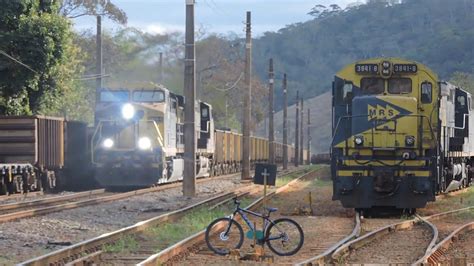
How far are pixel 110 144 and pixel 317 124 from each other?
12790 cm

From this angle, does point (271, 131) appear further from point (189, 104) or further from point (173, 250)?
point (173, 250)

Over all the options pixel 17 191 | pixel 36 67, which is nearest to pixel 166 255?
pixel 17 191

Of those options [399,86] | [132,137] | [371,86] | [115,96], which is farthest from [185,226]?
[115,96]

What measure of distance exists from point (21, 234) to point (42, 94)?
21218mm

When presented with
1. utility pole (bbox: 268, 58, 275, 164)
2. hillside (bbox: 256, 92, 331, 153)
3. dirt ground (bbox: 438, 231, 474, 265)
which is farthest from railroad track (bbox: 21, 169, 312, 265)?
hillside (bbox: 256, 92, 331, 153)

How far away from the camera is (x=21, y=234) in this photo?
1482 centimetres

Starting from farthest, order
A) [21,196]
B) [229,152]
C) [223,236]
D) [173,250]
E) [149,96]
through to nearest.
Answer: [229,152] → [149,96] → [21,196] → [223,236] → [173,250]

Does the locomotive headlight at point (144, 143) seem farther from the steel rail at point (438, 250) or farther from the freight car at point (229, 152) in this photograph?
the steel rail at point (438, 250)

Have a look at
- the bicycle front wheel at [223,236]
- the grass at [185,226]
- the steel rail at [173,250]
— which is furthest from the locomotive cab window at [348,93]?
the steel rail at [173,250]

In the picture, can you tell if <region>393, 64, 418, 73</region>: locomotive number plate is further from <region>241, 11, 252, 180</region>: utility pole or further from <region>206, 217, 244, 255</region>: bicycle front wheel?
<region>241, 11, 252, 180</region>: utility pole

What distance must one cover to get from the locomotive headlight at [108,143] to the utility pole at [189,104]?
439cm

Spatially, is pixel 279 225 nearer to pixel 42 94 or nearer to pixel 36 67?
pixel 36 67

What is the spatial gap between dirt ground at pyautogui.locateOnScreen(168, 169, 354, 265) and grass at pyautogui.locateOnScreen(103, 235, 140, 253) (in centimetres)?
97

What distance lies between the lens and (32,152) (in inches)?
1101
